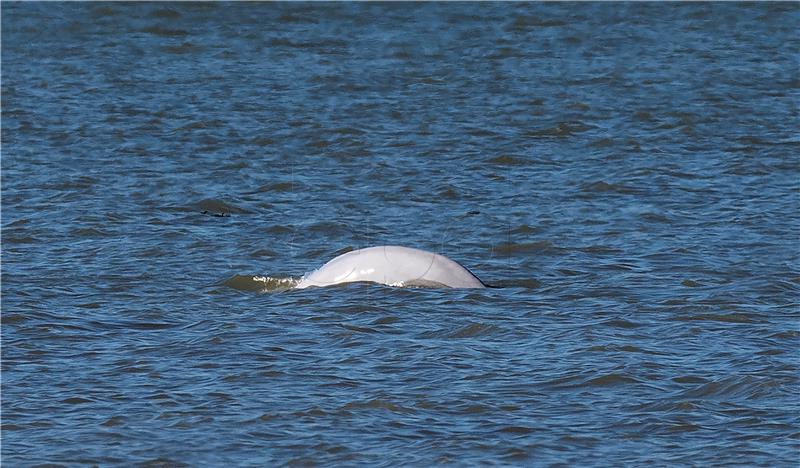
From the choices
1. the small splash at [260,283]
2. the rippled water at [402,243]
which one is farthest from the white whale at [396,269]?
the small splash at [260,283]

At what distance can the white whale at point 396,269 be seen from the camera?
53.6ft

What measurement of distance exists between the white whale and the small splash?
1.76 ft

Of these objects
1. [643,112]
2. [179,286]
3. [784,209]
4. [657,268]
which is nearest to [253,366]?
[179,286]

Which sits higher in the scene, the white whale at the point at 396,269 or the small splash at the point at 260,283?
the white whale at the point at 396,269

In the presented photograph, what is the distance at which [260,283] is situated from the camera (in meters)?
17.0

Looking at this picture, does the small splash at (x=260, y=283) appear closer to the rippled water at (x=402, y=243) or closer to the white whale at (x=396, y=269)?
the rippled water at (x=402, y=243)

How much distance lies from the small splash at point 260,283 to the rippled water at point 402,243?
3.0 inches

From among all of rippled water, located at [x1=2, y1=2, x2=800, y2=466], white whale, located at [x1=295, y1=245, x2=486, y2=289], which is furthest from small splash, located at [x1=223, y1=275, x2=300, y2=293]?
white whale, located at [x1=295, y1=245, x2=486, y2=289]

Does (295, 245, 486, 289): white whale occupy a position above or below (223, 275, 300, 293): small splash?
above

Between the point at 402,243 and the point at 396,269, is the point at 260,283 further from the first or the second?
the point at 402,243

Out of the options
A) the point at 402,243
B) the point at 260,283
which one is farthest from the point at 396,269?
the point at 402,243

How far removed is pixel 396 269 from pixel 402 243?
2701 millimetres

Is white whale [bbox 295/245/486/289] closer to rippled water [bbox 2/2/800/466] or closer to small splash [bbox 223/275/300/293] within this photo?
rippled water [bbox 2/2/800/466]

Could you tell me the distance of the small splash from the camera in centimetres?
1678
